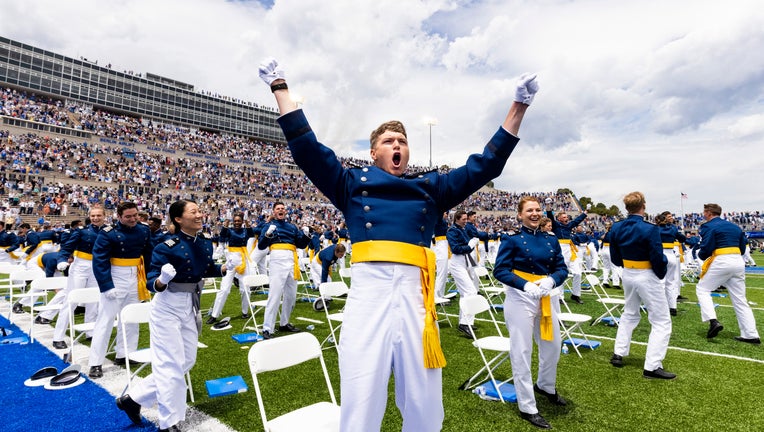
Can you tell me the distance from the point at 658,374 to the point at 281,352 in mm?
5007

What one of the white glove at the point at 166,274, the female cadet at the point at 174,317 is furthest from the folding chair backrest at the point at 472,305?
the white glove at the point at 166,274

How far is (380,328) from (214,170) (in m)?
48.2

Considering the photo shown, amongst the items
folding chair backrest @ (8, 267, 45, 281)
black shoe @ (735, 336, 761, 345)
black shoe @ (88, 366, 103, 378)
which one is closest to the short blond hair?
black shoe @ (735, 336, 761, 345)

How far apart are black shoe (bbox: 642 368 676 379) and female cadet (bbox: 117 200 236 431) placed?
224 inches

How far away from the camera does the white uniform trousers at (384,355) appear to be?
6.35 ft

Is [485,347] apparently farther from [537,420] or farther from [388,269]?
[388,269]

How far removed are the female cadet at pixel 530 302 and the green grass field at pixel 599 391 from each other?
29 cm

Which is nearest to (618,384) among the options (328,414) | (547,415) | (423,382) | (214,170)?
(547,415)

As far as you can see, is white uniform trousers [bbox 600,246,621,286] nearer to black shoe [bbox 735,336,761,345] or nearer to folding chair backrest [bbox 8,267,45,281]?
black shoe [bbox 735,336,761,345]

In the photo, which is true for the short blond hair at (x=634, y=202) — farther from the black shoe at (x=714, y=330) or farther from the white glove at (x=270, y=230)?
the white glove at (x=270, y=230)

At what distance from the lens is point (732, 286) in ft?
24.6

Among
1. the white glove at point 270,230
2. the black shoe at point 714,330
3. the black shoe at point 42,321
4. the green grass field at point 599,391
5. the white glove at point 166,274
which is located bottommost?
the black shoe at point 42,321

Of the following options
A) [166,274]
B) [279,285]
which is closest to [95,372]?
[166,274]

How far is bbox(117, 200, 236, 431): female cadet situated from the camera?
389 centimetres
